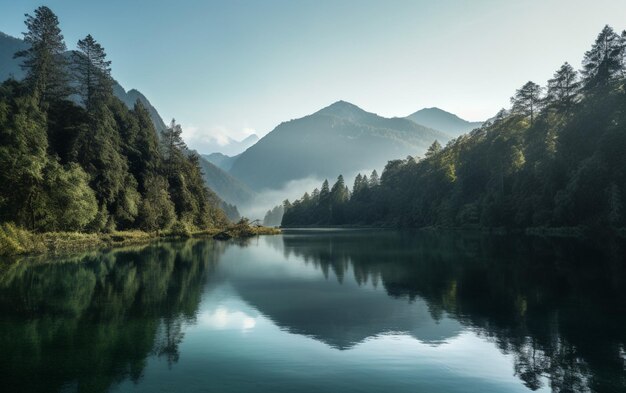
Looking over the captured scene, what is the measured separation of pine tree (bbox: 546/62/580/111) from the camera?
96.0 metres

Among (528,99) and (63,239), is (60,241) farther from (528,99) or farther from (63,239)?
(528,99)

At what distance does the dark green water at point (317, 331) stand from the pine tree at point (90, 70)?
65285 mm

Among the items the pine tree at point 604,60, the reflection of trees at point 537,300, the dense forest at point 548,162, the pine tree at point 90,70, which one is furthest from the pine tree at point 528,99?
the pine tree at point 90,70

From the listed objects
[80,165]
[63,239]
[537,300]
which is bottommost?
[537,300]

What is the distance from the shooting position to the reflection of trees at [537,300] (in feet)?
43.8

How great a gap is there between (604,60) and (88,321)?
314 ft

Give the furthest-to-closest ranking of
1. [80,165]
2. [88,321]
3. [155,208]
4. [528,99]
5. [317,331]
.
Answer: [528,99]
[155,208]
[80,165]
[88,321]
[317,331]

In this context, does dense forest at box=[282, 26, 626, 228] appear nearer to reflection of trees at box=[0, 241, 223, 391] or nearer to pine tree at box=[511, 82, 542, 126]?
pine tree at box=[511, 82, 542, 126]

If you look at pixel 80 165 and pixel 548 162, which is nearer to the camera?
pixel 80 165

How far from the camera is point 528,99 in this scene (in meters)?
115

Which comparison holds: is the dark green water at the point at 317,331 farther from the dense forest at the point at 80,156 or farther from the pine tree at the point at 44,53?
the pine tree at the point at 44,53

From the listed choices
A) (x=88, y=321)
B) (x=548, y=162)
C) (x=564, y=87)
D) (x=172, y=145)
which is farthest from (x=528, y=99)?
(x=88, y=321)

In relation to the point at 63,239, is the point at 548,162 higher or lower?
higher

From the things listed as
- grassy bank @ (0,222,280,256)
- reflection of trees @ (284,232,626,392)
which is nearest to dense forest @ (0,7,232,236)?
grassy bank @ (0,222,280,256)
